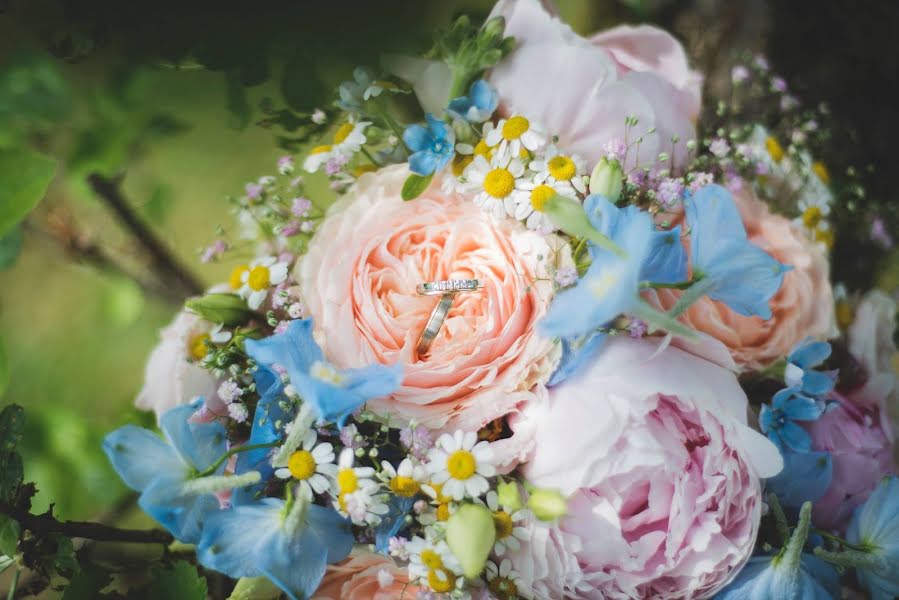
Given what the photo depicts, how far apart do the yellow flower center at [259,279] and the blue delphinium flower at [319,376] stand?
0.37 feet

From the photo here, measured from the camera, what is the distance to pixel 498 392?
446mm

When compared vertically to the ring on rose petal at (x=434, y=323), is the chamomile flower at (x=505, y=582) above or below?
below

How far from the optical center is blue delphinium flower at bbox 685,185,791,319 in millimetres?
422

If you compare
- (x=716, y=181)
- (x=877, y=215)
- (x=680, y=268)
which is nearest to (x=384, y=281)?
(x=680, y=268)

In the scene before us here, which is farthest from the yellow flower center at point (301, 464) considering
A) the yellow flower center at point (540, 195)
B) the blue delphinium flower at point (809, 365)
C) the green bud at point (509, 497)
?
the blue delphinium flower at point (809, 365)

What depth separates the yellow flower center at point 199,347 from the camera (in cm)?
56

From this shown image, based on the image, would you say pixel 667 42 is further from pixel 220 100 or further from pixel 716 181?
pixel 220 100

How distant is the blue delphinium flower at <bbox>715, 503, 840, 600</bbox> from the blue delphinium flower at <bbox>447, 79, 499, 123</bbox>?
1.10 ft

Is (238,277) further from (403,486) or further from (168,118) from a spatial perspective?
(168,118)

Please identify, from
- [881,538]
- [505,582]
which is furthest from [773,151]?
[505,582]

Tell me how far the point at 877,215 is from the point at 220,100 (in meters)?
0.67

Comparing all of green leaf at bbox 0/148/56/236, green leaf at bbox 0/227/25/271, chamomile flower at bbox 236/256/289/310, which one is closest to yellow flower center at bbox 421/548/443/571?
chamomile flower at bbox 236/256/289/310

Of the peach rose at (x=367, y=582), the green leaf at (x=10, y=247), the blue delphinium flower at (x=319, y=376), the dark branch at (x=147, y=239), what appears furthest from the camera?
the dark branch at (x=147, y=239)

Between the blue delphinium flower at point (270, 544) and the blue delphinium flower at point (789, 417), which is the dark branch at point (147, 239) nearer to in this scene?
the blue delphinium flower at point (270, 544)
